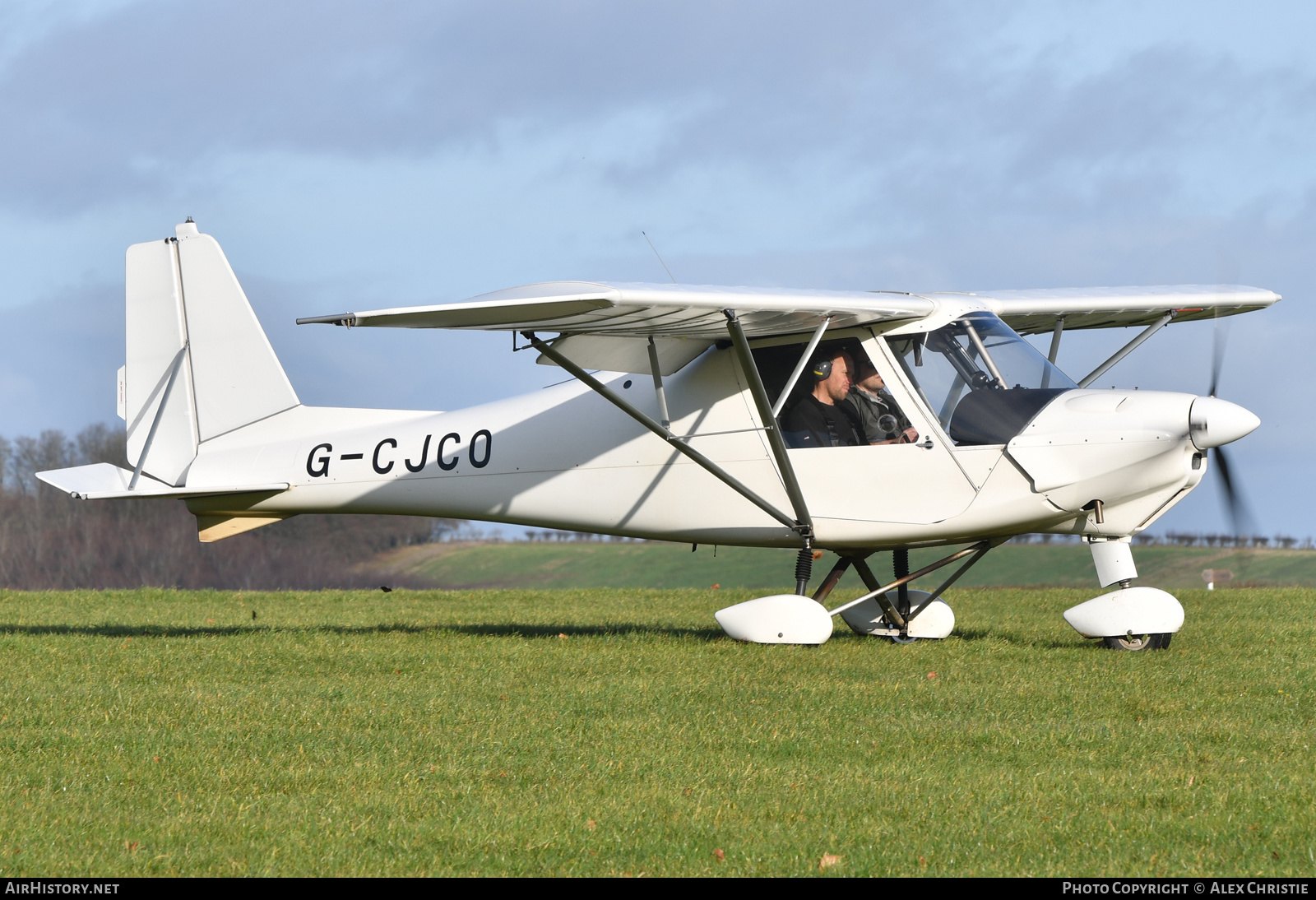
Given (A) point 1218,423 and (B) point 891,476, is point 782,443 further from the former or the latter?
(A) point 1218,423

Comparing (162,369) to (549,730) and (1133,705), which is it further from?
(1133,705)

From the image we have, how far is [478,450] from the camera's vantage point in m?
12.5

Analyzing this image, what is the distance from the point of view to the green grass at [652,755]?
4664 millimetres

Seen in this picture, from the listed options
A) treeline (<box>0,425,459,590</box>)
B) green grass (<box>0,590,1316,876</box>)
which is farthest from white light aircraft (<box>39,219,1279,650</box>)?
treeline (<box>0,425,459,590</box>)

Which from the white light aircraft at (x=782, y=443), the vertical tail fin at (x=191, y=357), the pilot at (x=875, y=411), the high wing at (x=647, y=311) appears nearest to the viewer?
the high wing at (x=647, y=311)

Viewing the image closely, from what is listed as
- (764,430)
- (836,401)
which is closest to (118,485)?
(764,430)

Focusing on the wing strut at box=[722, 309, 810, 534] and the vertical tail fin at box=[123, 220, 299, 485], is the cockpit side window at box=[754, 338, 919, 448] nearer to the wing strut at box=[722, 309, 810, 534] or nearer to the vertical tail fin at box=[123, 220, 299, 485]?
the wing strut at box=[722, 309, 810, 534]

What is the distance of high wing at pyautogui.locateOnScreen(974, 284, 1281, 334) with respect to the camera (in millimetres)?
12188

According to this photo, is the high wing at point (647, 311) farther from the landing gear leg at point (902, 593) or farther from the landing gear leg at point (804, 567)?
the landing gear leg at point (902, 593)

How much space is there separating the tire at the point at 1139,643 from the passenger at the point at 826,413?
8.66ft

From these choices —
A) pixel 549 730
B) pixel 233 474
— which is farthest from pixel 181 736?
pixel 233 474

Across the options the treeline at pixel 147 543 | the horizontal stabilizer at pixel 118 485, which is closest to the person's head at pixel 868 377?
the horizontal stabilizer at pixel 118 485
